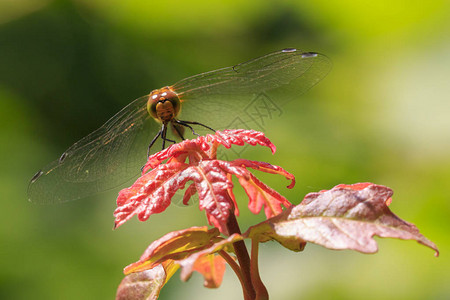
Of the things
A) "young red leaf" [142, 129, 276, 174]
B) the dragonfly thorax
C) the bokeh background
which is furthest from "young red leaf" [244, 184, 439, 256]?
the bokeh background

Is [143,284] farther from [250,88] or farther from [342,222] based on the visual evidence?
[250,88]

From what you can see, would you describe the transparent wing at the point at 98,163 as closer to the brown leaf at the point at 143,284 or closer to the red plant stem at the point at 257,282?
the brown leaf at the point at 143,284

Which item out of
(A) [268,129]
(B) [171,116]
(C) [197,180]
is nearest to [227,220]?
(C) [197,180]

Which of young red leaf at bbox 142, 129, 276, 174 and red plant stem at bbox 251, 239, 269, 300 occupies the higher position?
young red leaf at bbox 142, 129, 276, 174

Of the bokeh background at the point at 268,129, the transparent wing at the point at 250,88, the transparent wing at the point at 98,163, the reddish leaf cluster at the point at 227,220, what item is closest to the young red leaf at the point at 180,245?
the reddish leaf cluster at the point at 227,220

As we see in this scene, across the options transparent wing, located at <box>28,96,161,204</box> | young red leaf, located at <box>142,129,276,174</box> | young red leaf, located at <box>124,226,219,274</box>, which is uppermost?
transparent wing, located at <box>28,96,161,204</box>

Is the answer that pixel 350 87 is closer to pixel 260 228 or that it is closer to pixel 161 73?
pixel 161 73

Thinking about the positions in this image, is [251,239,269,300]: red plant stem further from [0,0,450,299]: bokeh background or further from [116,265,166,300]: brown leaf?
[0,0,450,299]: bokeh background
